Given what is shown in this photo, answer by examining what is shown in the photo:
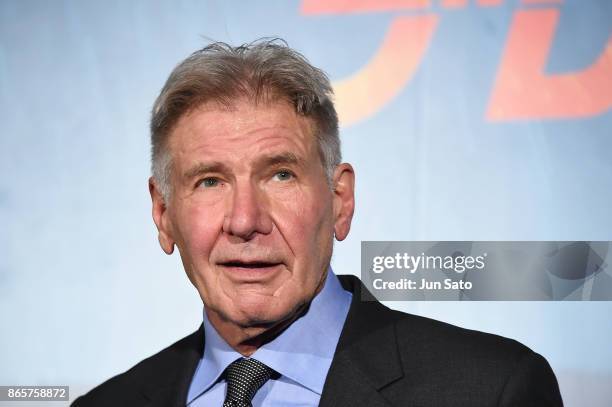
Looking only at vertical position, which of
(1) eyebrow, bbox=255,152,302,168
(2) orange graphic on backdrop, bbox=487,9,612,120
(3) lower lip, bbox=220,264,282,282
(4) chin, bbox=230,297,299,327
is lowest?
(4) chin, bbox=230,297,299,327

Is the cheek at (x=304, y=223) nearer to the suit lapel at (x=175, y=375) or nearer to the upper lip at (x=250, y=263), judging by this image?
the upper lip at (x=250, y=263)

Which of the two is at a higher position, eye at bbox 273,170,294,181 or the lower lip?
eye at bbox 273,170,294,181

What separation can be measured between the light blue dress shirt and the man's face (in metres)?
0.06

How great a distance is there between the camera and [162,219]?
2.01 meters

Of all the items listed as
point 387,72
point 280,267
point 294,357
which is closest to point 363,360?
point 294,357

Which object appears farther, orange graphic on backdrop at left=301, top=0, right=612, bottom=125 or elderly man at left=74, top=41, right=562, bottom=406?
orange graphic on backdrop at left=301, top=0, right=612, bottom=125

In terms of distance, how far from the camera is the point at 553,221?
2.48 meters

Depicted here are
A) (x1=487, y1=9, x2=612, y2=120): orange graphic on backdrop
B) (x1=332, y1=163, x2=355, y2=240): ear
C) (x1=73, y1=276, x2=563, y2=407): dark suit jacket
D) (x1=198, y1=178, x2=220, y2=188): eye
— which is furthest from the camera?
(x1=487, y1=9, x2=612, y2=120): orange graphic on backdrop

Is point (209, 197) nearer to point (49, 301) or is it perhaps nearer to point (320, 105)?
point (320, 105)

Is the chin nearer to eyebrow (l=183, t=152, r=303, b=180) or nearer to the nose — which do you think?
the nose

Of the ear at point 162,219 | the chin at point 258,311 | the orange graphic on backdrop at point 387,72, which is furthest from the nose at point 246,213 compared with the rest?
the orange graphic on backdrop at point 387,72

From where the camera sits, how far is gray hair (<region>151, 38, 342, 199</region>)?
6.04 feet

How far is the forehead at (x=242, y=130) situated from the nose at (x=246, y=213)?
77mm

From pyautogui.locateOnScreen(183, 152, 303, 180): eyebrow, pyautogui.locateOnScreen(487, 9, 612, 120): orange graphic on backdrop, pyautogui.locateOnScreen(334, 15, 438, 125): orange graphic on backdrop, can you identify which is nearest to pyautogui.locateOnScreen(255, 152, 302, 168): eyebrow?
pyautogui.locateOnScreen(183, 152, 303, 180): eyebrow
